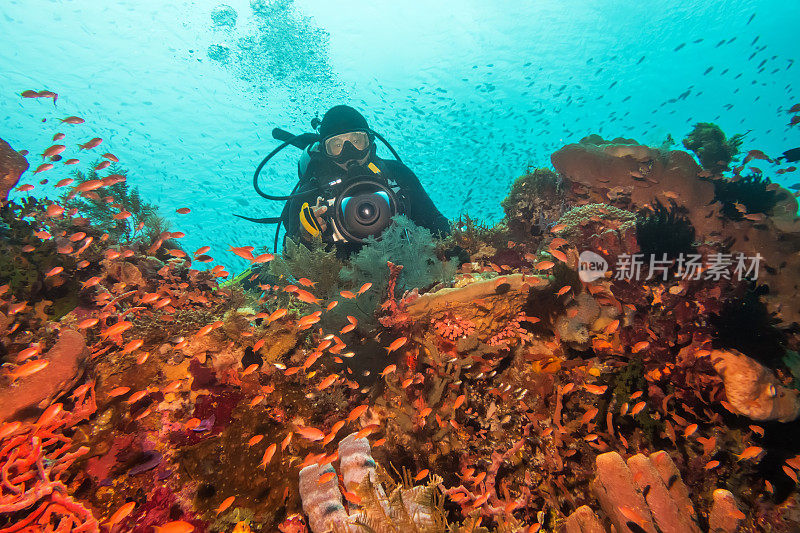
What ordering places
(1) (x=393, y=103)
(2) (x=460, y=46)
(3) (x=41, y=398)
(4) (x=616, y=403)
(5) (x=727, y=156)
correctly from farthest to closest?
(1) (x=393, y=103)
(2) (x=460, y=46)
(5) (x=727, y=156)
(4) (x=616, y=403)
(3) (x=41, y=398)

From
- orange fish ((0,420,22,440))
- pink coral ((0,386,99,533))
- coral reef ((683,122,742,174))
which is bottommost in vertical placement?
pink coral ((0,386,99,533))

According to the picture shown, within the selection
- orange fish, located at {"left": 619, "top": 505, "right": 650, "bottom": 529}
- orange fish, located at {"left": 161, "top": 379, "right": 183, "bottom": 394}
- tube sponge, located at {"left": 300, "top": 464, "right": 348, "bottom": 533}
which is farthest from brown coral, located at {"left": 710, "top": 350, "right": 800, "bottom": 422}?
orange fish, located at {"left": 161, "top": 379, "right": 183, "bottom": 394}

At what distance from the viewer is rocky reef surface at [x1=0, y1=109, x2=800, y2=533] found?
281cm

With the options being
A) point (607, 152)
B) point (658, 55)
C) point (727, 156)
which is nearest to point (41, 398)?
point (607, 152)

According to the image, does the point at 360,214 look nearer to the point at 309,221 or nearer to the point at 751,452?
the point at 309,221

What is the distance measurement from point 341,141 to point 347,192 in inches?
97.2

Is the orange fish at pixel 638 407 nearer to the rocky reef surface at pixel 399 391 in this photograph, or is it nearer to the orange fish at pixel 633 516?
the rocky reef surface at pixel 399 391

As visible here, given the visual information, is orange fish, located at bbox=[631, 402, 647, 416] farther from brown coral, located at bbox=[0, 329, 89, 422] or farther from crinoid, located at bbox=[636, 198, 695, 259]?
brown coral, located at bbox=[0, 329, 89, 422]

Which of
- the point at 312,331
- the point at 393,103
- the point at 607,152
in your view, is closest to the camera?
the point at 312,331

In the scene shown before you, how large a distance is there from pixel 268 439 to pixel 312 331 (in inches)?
57.5

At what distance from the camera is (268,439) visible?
3461 millimetres

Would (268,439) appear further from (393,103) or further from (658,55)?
(658,55)

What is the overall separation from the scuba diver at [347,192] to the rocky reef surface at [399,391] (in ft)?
2.25

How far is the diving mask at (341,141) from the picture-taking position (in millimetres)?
7250
